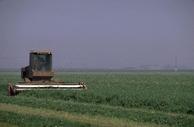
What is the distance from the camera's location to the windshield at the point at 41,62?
33.5 m

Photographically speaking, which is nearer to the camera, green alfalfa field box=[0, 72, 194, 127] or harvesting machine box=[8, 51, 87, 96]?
green alfalfa field box=[0, 72, 194, 127]

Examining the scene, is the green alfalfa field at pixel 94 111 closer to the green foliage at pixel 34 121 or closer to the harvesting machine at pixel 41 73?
the green foliage at pixel 34 121

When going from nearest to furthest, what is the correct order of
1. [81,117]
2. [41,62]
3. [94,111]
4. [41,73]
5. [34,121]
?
[34,121] → [81,117] → [94,111] → [41,73] → [41,62]

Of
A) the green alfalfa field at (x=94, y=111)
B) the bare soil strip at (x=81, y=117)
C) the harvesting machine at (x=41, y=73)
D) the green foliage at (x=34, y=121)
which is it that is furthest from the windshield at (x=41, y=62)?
the green foliage at (x=34, y=121)

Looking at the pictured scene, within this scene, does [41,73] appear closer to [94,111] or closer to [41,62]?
[41,62]

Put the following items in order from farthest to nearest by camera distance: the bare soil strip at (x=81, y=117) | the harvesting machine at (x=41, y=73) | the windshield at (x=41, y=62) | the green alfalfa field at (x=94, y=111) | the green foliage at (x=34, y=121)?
the windshield at (x=41, y=62)
the harvesting machine at (x=41, y=73)
the green alfalfa field at (x=94, y=111)
the bare soil strip at (x=81, y=117)
the green foliage at (x=34, y=121)

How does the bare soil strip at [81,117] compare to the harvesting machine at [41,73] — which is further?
the harvesting machine at [41,73]

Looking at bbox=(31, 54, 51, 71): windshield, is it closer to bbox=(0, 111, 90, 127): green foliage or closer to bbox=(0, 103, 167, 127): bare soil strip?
bbox=(0, 103, 167, 127): bare soil strip

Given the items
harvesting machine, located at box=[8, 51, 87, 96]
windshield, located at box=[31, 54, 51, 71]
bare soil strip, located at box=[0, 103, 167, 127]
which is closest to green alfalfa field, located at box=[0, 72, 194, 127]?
bare soil strip, located at box=[0, 103, 167, 127]

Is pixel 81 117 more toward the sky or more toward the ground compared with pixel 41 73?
more toward the ground

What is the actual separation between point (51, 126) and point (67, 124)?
0.62m

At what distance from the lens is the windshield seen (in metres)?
33.5

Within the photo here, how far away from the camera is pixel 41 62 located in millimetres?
33688

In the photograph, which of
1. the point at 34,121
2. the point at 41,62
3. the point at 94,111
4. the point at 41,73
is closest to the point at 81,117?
the point at 94,111
